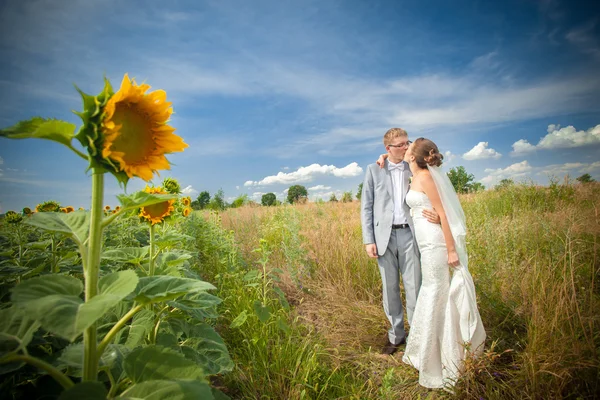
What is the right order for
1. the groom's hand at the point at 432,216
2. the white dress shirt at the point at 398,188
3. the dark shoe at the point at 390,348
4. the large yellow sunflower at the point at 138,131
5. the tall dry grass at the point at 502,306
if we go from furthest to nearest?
the white dress shirt at the point at 398,188, the dark shoe at the point at 390,348, the groom's hand at the point at 432,216, the tall dry grass at the point at 502,306, the large yellow sunflower at the point at 138,131

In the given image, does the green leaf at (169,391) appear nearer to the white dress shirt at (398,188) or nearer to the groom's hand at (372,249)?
the groom's hand at (372,249)

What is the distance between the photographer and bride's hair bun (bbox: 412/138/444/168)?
281 centimetres

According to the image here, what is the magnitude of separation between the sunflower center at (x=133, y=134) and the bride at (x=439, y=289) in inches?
97.3

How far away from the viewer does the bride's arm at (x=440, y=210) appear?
2.56m

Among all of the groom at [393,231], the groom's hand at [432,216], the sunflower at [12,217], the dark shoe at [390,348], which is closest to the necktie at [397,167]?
the groom at [393,231]

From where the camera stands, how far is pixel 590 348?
2.03 meters

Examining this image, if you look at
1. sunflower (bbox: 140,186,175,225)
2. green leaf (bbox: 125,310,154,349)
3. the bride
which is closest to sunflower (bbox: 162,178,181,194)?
sunflower (bbox: 140,186,175,225)

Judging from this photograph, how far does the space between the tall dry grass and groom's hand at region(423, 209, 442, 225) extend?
3.17 feet

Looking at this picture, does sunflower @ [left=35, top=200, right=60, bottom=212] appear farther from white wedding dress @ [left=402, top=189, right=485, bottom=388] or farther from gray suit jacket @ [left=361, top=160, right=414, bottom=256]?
white wedding dress @ [left=402, top=189, right=485, bottom=388]

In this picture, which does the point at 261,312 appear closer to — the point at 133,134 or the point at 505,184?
the point at 133,134

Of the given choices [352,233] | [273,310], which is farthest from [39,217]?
[352,233]

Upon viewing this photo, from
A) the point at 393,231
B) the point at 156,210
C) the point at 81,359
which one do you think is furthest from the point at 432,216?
the point at 81,359

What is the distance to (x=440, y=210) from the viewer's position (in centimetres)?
266

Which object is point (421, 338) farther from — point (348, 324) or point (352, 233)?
point (352, 233)
